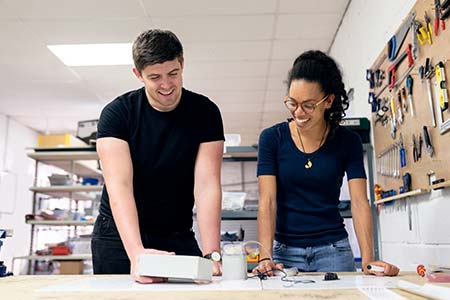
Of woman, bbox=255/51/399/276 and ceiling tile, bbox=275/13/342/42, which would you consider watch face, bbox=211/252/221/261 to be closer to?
woman, bbox=255/51/399/276

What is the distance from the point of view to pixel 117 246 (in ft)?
4.35

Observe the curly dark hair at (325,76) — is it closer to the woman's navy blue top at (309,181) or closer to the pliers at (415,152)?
the woman's navy blue top at (309,181)

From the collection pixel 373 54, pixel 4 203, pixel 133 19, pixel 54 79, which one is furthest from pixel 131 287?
pixel 4 203

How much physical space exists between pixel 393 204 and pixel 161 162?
1185 millimetres

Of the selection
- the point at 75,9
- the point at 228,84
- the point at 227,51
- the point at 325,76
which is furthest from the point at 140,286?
the point at 228,84

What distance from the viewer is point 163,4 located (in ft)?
9.88

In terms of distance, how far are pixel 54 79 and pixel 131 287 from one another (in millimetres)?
3979

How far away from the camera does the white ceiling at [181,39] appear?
3.06m

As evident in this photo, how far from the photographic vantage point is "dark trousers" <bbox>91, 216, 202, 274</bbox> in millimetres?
1320

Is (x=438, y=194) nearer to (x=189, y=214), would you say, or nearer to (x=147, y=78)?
(x=189, y=214)

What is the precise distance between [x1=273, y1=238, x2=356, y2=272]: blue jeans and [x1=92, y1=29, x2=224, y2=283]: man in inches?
9.7

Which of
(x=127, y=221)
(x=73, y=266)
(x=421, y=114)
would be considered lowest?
(x=73, y=266)

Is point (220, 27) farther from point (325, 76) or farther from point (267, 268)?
point (267, 268)

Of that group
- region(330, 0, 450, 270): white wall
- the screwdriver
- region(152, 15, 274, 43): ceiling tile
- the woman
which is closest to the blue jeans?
the woman
